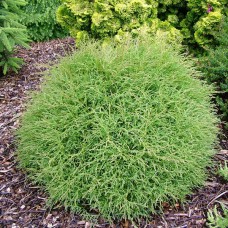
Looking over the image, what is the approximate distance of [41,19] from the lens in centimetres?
495

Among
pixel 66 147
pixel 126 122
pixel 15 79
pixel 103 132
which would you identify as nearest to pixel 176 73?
pixel 126 122

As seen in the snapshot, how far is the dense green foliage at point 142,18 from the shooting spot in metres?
3.42

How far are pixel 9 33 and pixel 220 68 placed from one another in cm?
227

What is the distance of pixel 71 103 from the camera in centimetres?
227

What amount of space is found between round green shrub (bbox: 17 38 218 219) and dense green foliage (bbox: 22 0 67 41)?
281 cm

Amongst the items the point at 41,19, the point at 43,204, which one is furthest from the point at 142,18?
the point at 43,204

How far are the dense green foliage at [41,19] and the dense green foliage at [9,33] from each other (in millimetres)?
1044

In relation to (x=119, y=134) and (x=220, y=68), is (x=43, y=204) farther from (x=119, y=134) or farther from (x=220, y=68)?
(x=220, y=68)

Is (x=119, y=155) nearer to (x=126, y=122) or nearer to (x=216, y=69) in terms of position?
(x=126, y=122)

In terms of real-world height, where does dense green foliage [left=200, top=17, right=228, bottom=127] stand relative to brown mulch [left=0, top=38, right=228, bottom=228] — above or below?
above

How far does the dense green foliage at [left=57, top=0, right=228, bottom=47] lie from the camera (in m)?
3.42

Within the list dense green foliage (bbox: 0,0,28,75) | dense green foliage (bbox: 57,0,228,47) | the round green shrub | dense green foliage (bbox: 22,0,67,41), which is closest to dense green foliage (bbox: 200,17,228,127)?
dense green foliage (bbox: 57,0,228,47)

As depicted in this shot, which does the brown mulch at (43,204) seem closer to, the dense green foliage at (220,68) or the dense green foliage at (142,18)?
the dense green foliage at (220,68)

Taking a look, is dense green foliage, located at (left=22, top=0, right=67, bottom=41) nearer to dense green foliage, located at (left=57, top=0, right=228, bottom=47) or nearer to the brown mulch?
dense green foliage, located at (left=57, top=0, right=228, bottom=47)
